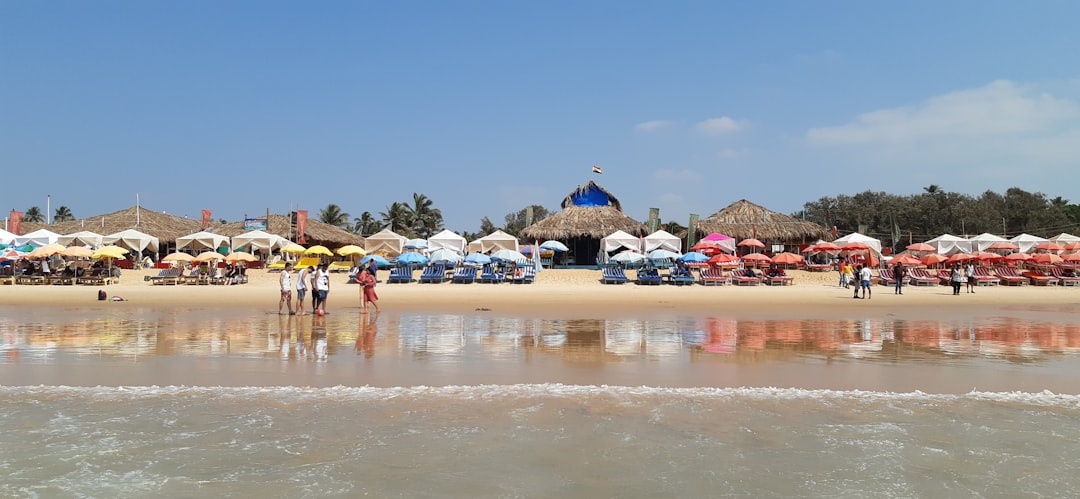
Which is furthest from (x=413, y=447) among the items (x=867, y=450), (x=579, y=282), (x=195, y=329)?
(x=579, y=282)

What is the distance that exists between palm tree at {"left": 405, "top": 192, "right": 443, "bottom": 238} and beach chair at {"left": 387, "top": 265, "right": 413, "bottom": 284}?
1035 inches

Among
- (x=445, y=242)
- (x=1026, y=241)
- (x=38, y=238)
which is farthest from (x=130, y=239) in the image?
(x=1026, y=241)

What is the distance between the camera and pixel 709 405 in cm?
583

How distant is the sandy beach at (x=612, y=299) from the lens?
50.8 ft

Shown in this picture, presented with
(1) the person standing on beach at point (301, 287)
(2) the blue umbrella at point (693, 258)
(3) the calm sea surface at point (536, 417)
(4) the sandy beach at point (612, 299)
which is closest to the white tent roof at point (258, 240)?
(4) the sandy beach at point (612, 299)

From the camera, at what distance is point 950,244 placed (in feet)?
106

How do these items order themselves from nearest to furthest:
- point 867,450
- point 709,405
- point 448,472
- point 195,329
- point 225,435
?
point 448,472 < point 867,450 < point 225,435 < point 709,405 < point 195,329

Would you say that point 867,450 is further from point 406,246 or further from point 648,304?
point 406,246

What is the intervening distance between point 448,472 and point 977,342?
9.15 meters

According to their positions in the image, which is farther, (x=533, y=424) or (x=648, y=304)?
(x=648, y=304)

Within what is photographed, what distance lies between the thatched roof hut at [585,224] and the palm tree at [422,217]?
1715cm

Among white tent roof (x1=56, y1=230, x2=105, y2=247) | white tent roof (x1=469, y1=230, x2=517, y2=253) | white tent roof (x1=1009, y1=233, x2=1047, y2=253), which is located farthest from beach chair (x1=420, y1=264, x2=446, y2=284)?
white tent roof (x1=1009, y1=233, x2=1047, y2=253)

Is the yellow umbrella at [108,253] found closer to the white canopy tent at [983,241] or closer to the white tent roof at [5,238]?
the white tent roof at [5,238]

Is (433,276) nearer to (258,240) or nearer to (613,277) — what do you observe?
(613,277)
